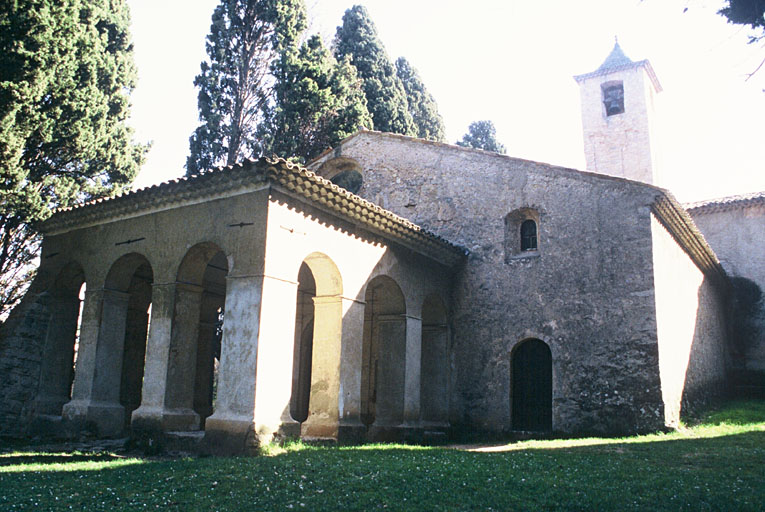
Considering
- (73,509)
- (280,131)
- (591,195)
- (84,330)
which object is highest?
(280,131)

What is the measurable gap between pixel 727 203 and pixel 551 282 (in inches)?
428

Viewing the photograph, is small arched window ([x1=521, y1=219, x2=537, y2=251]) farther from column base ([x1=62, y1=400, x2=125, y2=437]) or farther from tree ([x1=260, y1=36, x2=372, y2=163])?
column base ([x1=62, y1=400, x2=125, y2=437])

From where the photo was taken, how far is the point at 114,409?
1127cm

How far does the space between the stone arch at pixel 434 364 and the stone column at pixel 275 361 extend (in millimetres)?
4763

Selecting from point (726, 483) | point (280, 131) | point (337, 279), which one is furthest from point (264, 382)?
point (280, 131)

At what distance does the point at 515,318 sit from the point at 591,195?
10.4ft

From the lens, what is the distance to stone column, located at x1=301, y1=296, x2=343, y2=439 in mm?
10539

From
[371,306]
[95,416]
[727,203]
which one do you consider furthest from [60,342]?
[727,203]

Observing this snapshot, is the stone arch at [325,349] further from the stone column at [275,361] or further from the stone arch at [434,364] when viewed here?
the stone arch at [434,364]

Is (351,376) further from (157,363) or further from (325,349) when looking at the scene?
(157,363)

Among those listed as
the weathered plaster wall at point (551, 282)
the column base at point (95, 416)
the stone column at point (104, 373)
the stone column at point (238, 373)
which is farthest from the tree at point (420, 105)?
the column base at point (95, 416)

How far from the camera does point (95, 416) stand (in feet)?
35.8

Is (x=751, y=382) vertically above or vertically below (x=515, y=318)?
below

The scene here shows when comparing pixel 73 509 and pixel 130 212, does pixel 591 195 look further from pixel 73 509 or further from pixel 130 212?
pixel 73 509
